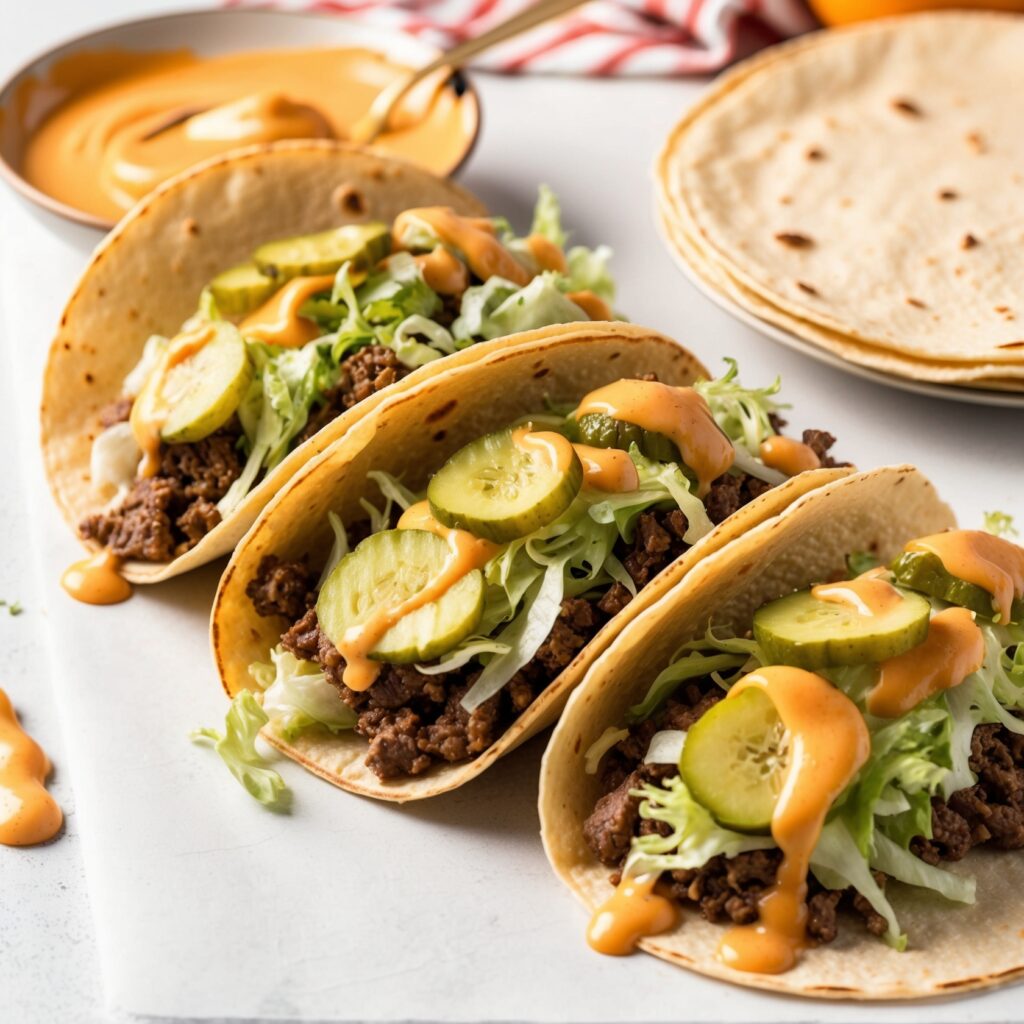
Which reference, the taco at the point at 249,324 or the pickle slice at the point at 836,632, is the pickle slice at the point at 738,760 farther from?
the taco at the point at 249,324

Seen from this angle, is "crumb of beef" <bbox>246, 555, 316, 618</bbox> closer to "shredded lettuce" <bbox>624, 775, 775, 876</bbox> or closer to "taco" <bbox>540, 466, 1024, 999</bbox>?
"taco" <bbox>540, 466, 1024, 999</bbox>

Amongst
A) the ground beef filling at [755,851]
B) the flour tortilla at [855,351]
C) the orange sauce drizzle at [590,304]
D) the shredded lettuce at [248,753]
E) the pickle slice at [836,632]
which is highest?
the orange sauce drizzle at [590,304]

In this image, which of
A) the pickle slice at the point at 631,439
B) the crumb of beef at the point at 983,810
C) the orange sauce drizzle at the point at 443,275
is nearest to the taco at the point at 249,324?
the orange sauce drizzle at the point at 443,275

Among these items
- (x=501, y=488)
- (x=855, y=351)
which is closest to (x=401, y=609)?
(x=501, y=488)

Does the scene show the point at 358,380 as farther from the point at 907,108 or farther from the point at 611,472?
the point at 907,108

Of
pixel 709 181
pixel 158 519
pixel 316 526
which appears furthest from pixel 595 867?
pixel 709 181

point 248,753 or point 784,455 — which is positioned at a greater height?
point 784,455
